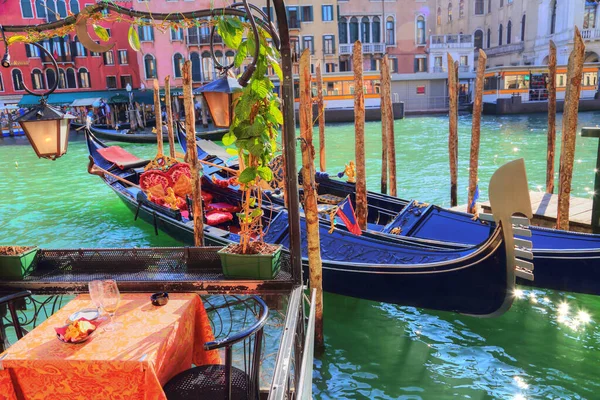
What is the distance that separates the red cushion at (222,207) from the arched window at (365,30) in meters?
21.3

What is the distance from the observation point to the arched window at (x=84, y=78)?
22.8m

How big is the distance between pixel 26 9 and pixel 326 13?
12982 mm

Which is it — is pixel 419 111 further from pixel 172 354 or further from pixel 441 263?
pixel 172 354

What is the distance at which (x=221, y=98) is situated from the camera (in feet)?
7.06

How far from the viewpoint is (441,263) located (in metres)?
3.29

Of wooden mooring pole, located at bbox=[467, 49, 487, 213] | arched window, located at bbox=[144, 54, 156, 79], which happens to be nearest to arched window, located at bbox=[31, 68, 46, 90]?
arched window, located at bbox=[144, 54, 156, 79]

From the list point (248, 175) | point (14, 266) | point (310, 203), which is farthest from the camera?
point (310, 203)

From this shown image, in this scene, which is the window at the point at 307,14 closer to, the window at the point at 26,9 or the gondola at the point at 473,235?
the window at the point at 26,9

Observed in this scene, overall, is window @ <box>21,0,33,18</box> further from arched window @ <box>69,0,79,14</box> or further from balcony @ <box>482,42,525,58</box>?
balcony @ <box>482,42,525,58</box>

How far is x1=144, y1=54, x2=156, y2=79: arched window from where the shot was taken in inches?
881

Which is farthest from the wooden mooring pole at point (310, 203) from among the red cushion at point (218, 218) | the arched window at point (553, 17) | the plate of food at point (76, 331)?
the arched window at point (553, 17)

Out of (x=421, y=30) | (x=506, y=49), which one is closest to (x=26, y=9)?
(x=421, y=30)

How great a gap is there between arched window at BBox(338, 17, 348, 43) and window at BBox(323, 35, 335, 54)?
176cm

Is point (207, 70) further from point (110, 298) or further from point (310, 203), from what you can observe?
point (110, 298)
